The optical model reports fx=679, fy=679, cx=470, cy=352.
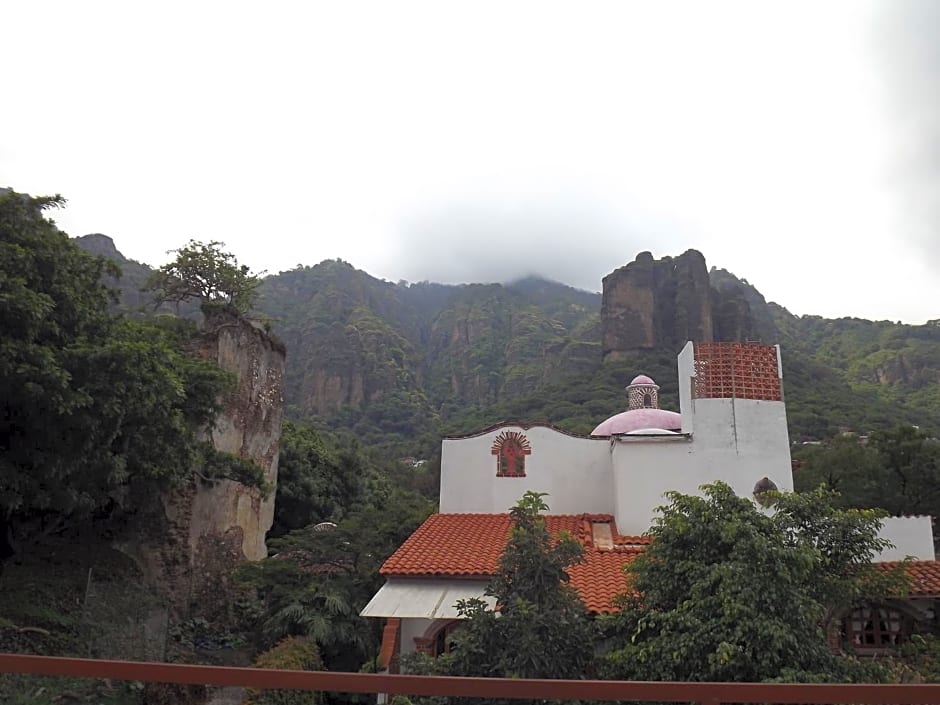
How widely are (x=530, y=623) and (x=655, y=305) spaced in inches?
2231

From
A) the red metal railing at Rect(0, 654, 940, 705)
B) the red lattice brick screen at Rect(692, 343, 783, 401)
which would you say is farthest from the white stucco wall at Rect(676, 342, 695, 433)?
the red metal railing at Rect(0, 654, 940, 705)

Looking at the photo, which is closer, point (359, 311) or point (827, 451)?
point (827, 451)

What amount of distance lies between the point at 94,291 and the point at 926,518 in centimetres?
1421

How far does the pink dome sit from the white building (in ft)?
0.13

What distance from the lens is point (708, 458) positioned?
12164 mm

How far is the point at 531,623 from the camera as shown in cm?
655

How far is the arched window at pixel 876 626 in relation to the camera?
32.1 feet

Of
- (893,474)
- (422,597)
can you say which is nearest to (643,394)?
(893,474)

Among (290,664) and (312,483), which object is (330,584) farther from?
(312,483)

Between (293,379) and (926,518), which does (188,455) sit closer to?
(926,518)

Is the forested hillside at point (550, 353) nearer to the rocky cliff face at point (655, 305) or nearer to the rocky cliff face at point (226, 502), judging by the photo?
the rocky cliff face at point (655, 305)

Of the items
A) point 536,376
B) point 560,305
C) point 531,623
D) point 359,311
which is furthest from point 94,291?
point 560,305

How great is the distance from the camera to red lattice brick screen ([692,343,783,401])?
12406 millimetres

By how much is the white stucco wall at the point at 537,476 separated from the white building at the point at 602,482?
0.07 feet
